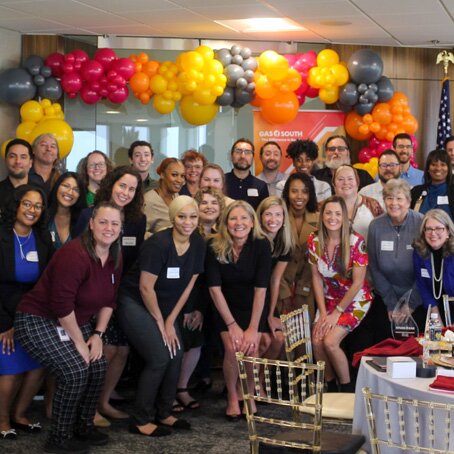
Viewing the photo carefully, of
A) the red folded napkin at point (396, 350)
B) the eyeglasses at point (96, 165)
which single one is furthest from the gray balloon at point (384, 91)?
the red folded napkin at point (396, 350)

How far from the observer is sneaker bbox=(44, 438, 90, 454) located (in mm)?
4617

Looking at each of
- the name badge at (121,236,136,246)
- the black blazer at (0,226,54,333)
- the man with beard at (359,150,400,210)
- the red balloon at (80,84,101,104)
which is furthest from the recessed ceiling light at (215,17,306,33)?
the black blazer at (0,226,54,333)

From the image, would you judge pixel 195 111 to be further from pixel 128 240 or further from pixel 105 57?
pixel 128 240

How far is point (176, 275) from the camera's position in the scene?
507 centimetres

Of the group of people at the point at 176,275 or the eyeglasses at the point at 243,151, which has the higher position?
the eyeglasses at the point at 243,151

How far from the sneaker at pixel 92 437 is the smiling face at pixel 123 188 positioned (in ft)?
4.66

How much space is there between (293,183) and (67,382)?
2.31 m

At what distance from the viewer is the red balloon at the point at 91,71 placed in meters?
8.02

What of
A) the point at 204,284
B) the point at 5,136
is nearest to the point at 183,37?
the point at 5,136

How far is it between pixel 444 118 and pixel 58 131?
13.8ft

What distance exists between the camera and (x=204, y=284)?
→ 573 cm

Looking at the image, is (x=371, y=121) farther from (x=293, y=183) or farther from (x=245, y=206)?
(x=245, y=206)

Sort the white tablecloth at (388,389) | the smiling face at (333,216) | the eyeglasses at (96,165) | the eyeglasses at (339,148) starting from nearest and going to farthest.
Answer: the white tablecloth at (388,389)
the smiling face at (333,216)
the eyeglasses at (96,165)
the eyeglasses at (339,148)

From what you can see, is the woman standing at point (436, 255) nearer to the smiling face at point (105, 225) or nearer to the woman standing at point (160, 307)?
the woman standing at point (160, 307)
